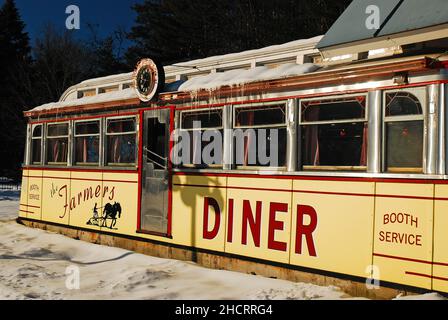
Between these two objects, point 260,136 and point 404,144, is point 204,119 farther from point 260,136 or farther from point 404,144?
point 404,144

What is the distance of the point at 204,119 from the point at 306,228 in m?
2.52

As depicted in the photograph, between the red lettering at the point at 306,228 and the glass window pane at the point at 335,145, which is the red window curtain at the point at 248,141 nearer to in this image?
the glass window pane at the point at 335,145

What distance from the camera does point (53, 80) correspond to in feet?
106

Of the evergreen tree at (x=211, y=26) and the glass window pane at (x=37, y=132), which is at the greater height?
the evergreen tree at (x=211, y=26)

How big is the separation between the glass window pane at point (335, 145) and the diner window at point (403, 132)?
32cm

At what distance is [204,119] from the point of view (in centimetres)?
825

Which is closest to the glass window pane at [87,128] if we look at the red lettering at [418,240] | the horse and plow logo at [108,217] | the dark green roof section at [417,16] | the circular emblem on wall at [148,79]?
the horse and plow logo at [108,217]

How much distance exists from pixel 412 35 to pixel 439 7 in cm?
72

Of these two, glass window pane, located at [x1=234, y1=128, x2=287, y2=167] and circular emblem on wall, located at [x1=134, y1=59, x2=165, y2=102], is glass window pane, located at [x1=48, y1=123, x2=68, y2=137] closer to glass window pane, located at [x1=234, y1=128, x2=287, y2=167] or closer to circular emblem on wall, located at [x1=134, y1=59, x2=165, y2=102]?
circular emblem on wall, located at [x1=134, y1=59, x2=165, y2=102]

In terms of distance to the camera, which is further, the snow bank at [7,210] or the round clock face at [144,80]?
the snow bank at [7,210]

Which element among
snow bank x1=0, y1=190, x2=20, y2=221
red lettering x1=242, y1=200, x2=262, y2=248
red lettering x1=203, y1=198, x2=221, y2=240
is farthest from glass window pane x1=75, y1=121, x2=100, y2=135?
snow bank x1=0, y1=190, x2=20, y2=221

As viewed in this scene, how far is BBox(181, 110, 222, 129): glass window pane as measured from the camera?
26.3ft

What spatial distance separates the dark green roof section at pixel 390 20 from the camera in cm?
661
